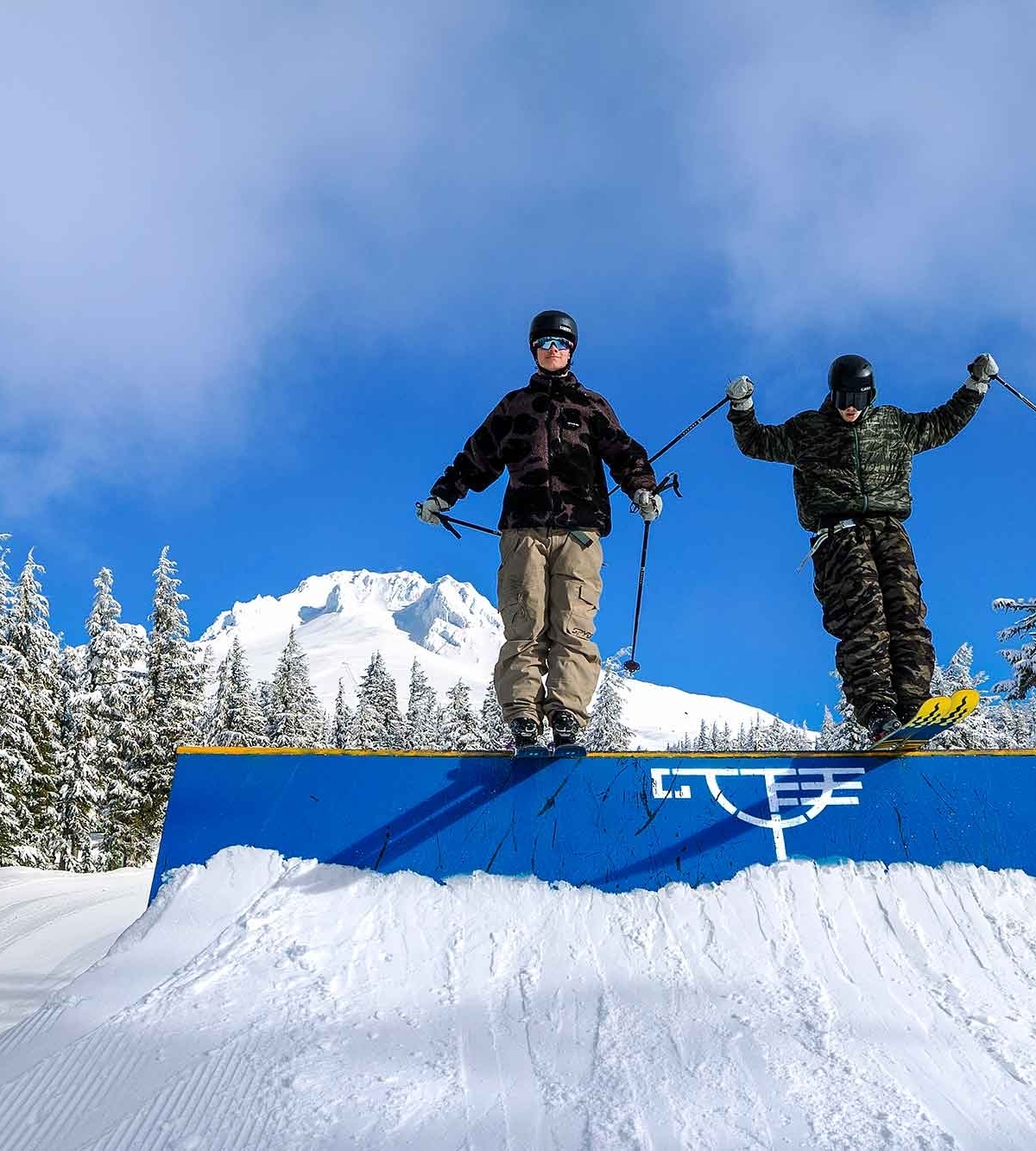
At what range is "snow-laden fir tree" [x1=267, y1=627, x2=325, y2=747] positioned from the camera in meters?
38.5

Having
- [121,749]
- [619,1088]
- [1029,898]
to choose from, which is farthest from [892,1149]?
[121,749]

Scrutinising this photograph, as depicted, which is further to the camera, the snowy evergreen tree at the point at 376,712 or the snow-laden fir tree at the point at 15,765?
the snowy evergreen tree at the point at 376,712

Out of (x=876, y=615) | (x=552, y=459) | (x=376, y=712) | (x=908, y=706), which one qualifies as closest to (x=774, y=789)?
(x=908, y=706)

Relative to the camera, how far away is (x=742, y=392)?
18.3ft

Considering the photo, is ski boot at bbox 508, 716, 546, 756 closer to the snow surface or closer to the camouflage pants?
the camouflage pants

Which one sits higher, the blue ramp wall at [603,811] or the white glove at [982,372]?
the white glove at [982,372]

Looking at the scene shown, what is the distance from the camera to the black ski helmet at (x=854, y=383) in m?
5.48

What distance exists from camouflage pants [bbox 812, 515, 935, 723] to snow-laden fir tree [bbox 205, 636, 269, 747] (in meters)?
29.4

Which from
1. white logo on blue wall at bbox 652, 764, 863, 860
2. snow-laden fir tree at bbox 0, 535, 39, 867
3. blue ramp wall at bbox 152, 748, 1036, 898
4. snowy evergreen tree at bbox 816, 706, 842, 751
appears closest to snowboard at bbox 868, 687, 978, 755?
blue ramp wall at bbox 152, 748, 1036, 898

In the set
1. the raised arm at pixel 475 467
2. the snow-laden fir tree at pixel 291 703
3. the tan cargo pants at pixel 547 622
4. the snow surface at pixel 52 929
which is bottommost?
the snow surface at pixel 52 929

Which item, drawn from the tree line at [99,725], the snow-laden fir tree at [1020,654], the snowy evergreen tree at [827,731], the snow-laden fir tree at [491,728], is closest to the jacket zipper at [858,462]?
the snow-laden fir tree at [1020,654]

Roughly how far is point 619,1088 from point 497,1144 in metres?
0.45

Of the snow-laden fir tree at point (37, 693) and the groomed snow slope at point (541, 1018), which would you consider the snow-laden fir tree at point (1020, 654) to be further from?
the snow-laden fir tree at point (37, 693)

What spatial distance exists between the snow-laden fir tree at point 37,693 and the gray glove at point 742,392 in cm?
2337
